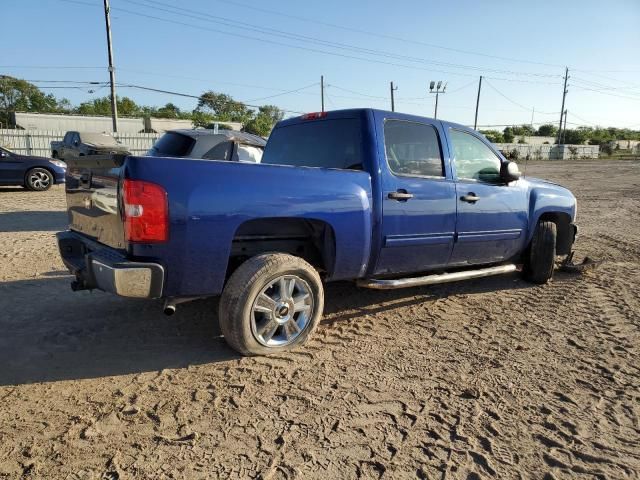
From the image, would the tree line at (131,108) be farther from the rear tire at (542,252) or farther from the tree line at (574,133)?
the rear tire at (542,252)

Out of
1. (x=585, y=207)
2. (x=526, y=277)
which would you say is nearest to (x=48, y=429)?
(x=526, y=277)

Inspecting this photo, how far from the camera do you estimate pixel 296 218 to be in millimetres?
3420

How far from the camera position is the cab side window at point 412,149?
3992 millimetres

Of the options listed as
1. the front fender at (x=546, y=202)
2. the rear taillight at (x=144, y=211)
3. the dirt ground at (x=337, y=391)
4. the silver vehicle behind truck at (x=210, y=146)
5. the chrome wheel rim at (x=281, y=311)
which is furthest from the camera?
the silver vehicle behind truck at (x=210, y=146)

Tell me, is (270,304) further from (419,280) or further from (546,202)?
(546,202)

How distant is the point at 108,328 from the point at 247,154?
4.62 metres

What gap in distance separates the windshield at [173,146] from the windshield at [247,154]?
2.52ft

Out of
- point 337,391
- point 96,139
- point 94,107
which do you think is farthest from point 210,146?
point 94,107

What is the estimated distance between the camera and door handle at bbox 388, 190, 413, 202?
12.5ft

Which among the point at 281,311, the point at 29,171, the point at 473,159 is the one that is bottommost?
the point at 281,311

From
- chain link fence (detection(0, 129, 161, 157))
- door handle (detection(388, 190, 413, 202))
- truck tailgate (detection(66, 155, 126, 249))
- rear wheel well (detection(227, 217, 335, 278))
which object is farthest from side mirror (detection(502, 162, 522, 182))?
chain link fence (detection(0, 129, 161, 157))

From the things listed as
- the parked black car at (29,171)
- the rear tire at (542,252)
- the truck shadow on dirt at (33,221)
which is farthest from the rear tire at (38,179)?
the rear tire at (542,252)

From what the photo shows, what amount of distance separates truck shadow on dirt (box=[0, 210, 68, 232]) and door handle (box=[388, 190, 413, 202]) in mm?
6674

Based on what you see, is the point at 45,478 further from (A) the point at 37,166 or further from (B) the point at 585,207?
(B) the point at 585,207
